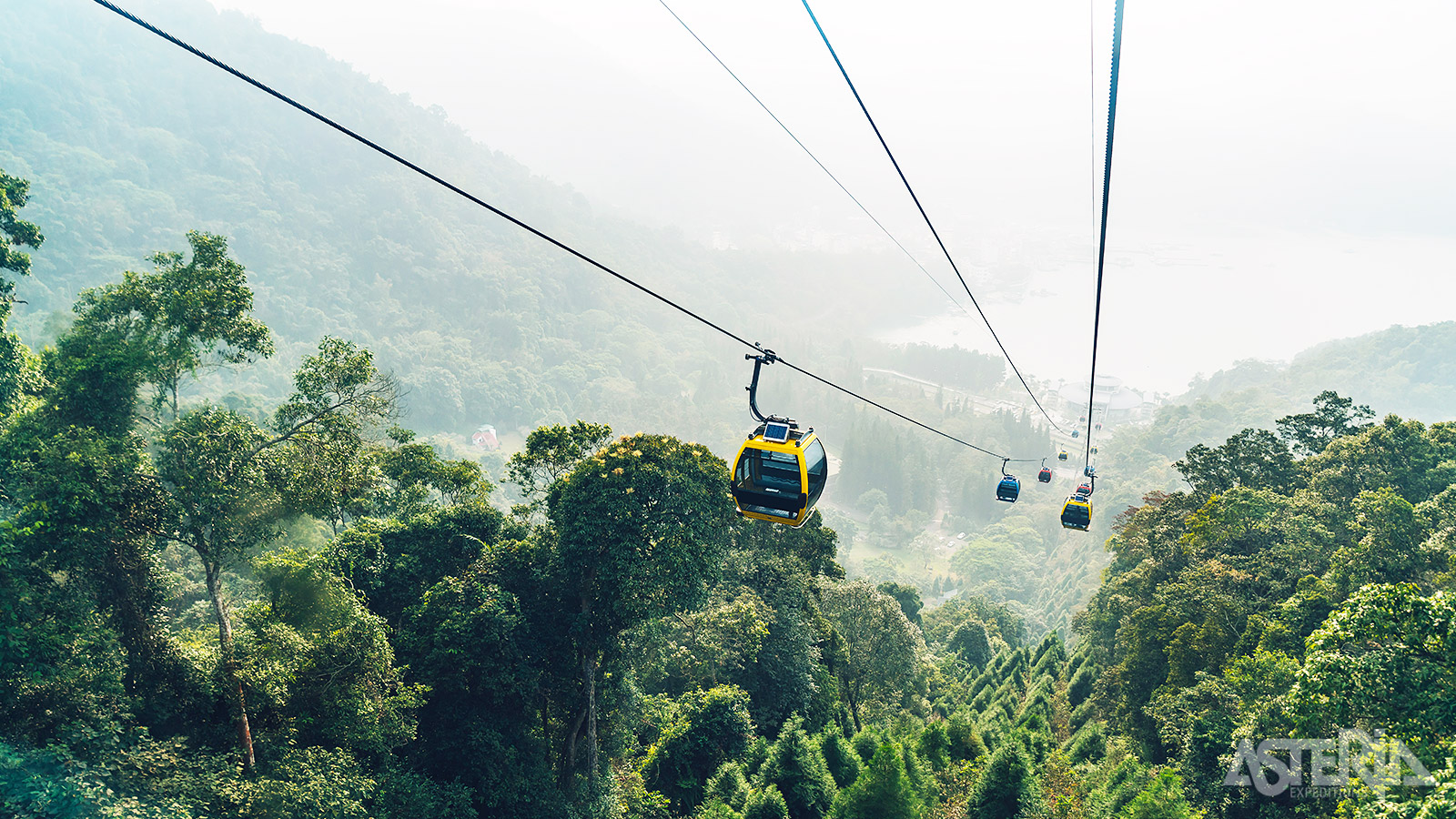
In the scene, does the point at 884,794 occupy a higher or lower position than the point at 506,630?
lower

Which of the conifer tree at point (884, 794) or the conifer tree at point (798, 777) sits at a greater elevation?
the conifer tree at point (884, 794)

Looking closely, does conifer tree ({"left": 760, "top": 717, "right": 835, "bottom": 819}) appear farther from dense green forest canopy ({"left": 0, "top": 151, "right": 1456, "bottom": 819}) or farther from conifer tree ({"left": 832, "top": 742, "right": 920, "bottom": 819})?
conifer tree ({"left": 832, "top": 742, "right": 920, "bottom": 819})

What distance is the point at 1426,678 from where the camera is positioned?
12945 millimetres

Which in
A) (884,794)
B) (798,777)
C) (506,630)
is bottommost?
(798,777)

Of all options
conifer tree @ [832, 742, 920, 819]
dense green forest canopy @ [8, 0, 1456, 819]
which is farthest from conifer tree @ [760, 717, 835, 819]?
conifer tree @ [832, 742, 920, 819]

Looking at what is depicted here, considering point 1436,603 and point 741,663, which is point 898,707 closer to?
point 741,663

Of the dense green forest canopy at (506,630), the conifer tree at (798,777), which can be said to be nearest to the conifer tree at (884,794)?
the dense green forest canopy at (506,630)

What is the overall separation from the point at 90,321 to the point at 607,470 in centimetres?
1235

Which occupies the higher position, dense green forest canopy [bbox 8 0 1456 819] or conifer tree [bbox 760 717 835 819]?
dense green forest canopy [bbox 8 0 1456 819]

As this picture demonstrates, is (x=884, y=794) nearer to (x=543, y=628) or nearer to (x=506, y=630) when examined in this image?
(x=543, y=628)

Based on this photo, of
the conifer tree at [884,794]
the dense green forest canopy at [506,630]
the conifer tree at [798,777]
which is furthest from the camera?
the conifer tree at [798,777]

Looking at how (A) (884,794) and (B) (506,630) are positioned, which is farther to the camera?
(B) (506,630)

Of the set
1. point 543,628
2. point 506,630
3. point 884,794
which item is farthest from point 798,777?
point 506,630

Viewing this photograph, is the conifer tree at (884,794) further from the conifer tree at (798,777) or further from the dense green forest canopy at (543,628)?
the conifer tree at (798,777)
